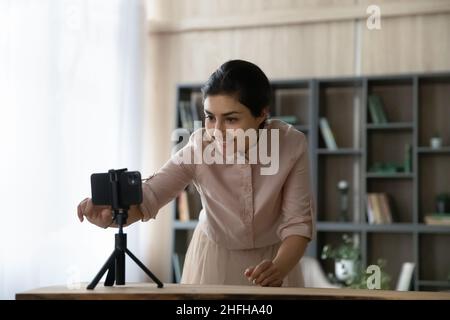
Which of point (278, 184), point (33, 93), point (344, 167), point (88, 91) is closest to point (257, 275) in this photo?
point (278, 184)

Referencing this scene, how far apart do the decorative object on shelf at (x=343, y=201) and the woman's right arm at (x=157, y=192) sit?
325 cm

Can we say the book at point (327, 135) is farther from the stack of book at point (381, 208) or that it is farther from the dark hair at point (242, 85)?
the dark hair at point (242, 85)

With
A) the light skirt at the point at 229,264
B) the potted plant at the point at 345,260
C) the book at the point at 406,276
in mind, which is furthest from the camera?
the potted plant at the point at 345,260

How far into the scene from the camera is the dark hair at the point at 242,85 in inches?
60.9

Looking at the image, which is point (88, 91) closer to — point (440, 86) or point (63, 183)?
point (63, 183)

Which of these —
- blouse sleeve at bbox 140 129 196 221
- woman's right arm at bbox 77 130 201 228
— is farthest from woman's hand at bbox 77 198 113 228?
blouse sleeve at bbox 140 129 196 221

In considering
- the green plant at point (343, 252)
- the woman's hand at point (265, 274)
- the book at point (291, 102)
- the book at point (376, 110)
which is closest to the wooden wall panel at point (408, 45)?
the book at point (376, 110)

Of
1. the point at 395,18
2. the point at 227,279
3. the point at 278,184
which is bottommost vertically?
the point at 227,279


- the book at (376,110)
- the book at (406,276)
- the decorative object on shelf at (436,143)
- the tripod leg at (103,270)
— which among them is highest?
the book at (376,110)

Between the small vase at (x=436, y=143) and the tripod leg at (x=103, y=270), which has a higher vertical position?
the small vase at (x=436, y=143)

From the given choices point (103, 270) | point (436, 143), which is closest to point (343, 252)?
point (436, 143)

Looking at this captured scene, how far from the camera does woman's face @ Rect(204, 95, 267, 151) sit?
1536 millimetres

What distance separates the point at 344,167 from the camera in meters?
4.92
